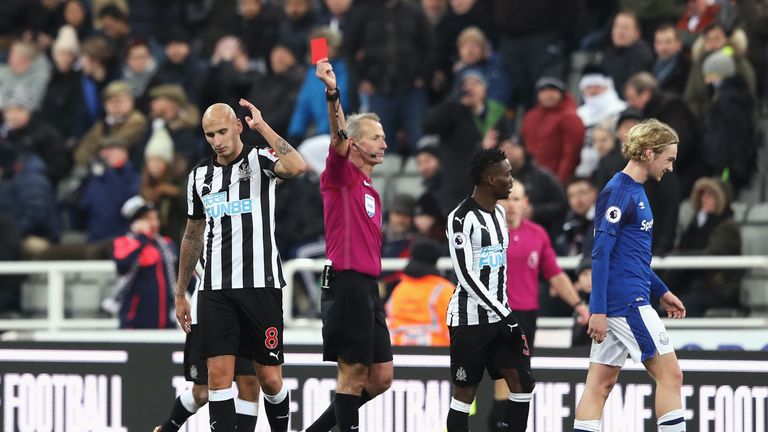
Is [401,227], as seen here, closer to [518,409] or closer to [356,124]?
[356,124]

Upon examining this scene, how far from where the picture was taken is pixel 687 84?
1530 centimetres

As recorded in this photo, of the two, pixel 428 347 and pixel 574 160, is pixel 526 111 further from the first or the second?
pixel 428 347

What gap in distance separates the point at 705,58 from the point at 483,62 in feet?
8.08

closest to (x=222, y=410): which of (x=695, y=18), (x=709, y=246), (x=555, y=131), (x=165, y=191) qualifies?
(x=709, y=246)

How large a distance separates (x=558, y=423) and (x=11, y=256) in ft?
22.6

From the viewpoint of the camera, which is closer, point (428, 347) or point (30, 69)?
point (428, 347)

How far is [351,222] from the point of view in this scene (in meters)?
10.1

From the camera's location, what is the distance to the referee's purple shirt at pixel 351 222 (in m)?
10.1

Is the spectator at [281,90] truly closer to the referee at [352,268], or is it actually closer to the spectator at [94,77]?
the spectator at [94,77]

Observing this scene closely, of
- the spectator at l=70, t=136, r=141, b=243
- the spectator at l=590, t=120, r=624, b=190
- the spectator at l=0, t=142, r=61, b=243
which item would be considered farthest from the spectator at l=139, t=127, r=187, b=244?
the spectator at l=590, t=120, r=624, b=190

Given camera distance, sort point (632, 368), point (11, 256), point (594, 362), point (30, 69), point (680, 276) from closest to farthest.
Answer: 1. point (594, 362)
2. point (632, 368)
3. point (680, 276)
4. point (11, 256)
5. point (30, 69)

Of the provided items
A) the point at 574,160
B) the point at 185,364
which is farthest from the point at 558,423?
the point at 574,160

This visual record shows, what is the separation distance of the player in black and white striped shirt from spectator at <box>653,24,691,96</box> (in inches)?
231

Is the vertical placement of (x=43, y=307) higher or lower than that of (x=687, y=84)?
lower
